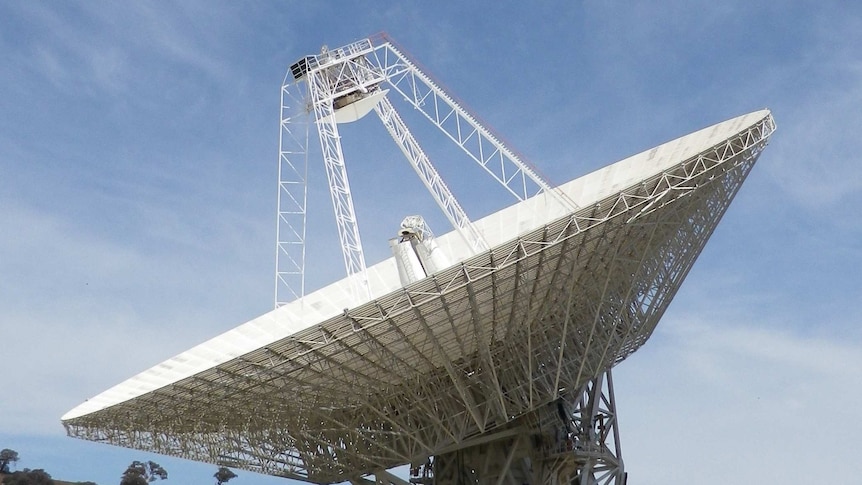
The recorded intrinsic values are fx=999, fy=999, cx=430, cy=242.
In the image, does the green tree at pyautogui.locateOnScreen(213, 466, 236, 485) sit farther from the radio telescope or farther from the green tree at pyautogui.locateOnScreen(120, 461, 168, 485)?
the radio telescope

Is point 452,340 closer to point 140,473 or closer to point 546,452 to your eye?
point 546,452

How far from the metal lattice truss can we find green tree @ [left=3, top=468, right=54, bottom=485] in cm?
7246

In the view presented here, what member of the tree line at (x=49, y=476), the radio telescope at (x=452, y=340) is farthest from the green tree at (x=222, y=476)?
the radio telescope at (x=452, y=340)

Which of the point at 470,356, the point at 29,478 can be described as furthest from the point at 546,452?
the point at 29,478

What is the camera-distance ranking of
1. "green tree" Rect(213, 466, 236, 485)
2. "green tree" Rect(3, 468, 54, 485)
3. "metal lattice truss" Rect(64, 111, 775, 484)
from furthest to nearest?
1. "green tree" Rect(213, 466, 236, 485)
2. "green tree" Rect(3, 468, 54, 485)
3. "metal lattice truss" Rect(64, 111, 775, 484)

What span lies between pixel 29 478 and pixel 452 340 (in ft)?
272

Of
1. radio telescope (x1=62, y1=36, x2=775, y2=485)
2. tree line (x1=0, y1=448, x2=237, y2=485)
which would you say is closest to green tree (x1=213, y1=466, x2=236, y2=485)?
tree line (x1=0, y1=448, x2=237, y2=485)

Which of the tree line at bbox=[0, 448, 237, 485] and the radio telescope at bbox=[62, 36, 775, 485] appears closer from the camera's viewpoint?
the radio telescope at bbox=[62, 36, 775, 485]

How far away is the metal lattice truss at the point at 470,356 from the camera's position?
87.1 ft

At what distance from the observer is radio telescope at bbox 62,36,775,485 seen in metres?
26.9

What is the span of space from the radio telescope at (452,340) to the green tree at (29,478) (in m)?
72.6

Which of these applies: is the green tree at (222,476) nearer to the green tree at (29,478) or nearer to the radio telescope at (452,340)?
the green tree at (29,478)

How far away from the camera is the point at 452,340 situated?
31.6 metres

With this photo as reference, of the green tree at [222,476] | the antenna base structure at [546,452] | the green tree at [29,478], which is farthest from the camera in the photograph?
the green tree at [222,476]
